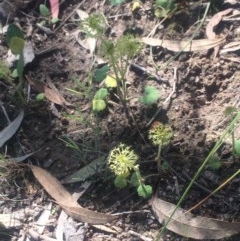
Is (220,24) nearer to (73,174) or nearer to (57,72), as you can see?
(57,72)

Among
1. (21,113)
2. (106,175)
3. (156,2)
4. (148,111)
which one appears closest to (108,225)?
(106,175)

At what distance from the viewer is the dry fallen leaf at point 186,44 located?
2.22m

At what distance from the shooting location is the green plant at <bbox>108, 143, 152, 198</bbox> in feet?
5.73

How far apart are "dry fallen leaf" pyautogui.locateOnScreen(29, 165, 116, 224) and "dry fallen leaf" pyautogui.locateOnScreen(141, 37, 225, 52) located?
0.78 m

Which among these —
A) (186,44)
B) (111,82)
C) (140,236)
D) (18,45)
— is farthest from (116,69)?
(140,236)

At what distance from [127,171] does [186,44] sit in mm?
738

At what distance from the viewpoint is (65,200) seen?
2.04 m

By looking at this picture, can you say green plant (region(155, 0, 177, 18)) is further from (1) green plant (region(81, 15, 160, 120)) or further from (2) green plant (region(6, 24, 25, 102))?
(2) green plant (region(6, 24, 25, 102))

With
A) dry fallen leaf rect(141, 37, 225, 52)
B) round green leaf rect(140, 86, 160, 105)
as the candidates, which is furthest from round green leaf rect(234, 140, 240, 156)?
dry fallen leaf rect(141, 37, 225, 52)

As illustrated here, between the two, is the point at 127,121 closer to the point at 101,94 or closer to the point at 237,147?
the point at 101,94

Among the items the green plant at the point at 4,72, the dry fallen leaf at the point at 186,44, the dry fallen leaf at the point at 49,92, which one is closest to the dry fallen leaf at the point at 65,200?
the dry fallen leaf at the point at 49,92

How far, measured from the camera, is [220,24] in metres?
2.27

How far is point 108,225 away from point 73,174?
11.1 inches

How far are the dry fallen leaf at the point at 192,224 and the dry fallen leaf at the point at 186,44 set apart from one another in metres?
0.73
